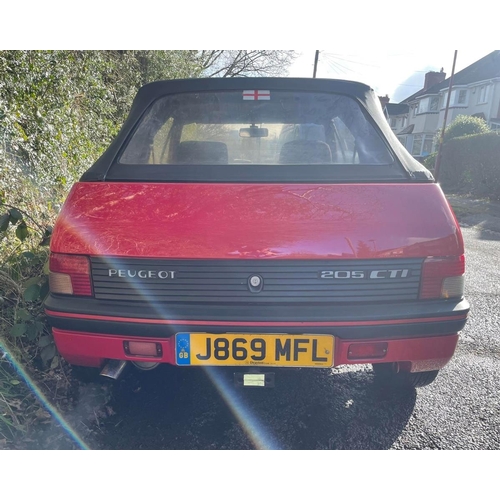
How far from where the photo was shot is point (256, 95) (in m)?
2.35

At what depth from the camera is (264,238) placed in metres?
1.66

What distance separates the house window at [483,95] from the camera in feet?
90.4

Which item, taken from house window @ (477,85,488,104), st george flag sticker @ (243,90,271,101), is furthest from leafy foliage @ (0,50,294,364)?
house window @ (477,85,488,104)

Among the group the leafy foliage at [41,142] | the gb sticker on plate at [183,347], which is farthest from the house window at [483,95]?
the gb sticker on plate at [183,347]

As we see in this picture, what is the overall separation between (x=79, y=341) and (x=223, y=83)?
1.65 m

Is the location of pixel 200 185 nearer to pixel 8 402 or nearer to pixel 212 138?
pixel 212 138

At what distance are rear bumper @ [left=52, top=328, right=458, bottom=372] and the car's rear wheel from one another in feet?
0.86

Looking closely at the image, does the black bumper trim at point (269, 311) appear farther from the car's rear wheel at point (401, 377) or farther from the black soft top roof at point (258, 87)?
the black soft top roof at point (258, 87)

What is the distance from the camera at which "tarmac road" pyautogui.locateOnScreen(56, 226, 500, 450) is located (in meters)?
2.01

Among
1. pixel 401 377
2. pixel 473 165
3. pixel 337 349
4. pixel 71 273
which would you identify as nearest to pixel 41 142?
pixel 71 273

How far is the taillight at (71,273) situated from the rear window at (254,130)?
0.73 metres

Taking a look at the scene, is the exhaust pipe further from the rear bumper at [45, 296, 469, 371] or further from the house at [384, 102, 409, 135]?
the house at [384, 102, 409, 135]

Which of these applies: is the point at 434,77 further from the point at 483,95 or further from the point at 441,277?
the point at 441,277

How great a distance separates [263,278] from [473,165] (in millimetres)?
16394
